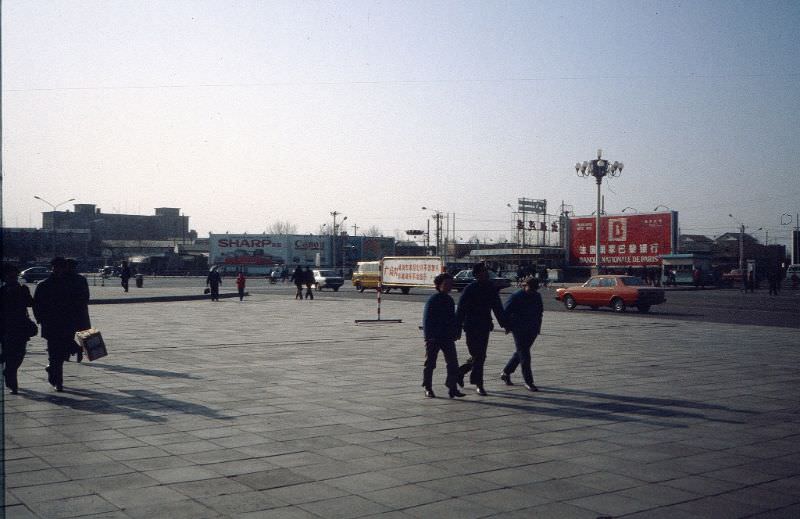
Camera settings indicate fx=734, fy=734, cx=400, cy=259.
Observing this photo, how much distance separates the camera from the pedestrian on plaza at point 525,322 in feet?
33.5

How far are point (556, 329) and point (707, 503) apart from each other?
15.2 meters

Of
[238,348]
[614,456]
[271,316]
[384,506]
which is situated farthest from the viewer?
[271,316]

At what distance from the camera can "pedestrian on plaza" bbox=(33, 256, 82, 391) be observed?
9.87m

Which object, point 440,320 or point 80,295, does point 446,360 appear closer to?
point 440,320

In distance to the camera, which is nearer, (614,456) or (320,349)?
(614,456)

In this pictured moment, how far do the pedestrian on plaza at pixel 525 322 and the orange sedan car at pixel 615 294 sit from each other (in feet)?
60.5

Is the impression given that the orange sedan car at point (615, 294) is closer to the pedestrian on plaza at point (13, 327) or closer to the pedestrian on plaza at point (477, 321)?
the pedestrian on plaza at point (477, 321)

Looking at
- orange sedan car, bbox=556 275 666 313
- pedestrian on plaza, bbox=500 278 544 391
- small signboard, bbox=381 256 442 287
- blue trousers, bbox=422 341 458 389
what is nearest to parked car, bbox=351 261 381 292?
orange sedan car, bbox=556 275 666 313

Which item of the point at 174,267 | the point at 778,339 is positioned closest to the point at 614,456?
the point at 778,339

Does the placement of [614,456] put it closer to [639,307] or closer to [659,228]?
[639,307]

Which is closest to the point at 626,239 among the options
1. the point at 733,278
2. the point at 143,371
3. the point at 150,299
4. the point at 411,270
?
the point at 733,278

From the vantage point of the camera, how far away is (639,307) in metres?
27.8

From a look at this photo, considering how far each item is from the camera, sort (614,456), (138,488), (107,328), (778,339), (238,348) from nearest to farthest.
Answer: (138,488) < (614,456) < (238,348) < (778,339) < (107,328)

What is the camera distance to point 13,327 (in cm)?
954
